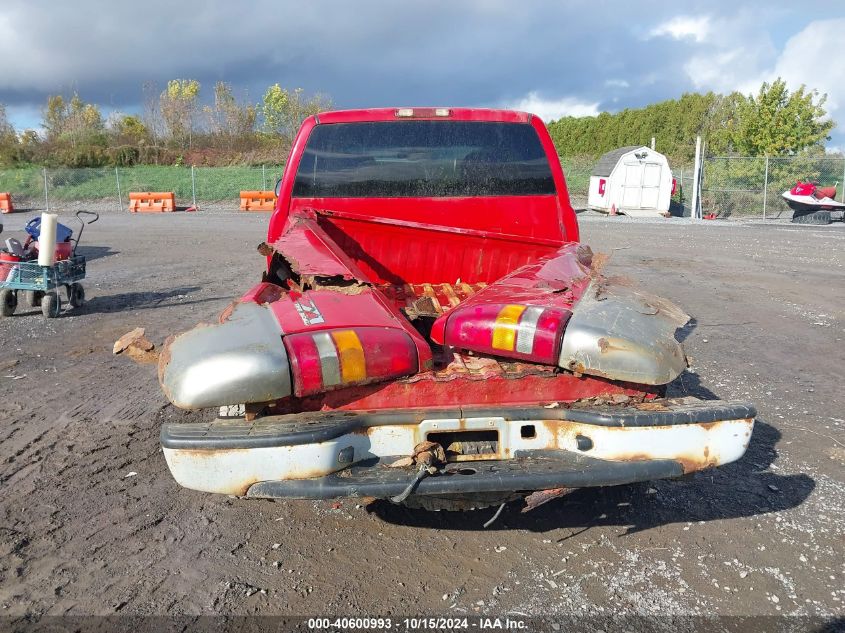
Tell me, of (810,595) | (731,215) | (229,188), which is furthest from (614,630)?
(229,188)

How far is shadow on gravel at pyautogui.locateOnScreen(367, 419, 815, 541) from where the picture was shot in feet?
10.7

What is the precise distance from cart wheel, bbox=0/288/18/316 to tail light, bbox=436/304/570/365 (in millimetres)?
6718

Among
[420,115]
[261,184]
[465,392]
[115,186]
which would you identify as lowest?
[465,392]

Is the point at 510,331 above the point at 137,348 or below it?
above

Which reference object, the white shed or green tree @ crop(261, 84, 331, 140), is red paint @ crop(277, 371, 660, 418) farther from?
green tree @ crop(261, 84, 331, 140)

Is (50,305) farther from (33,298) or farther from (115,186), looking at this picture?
(115,186)

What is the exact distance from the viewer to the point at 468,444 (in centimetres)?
275

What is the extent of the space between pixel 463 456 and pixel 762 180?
985 inches

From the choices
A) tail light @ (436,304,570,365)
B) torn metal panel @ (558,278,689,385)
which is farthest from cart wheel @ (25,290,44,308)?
torn metal panel @ (558,278,689,385)

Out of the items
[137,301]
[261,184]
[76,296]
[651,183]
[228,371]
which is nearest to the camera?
[228,371]

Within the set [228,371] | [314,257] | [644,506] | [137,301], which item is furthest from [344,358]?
[137,301]

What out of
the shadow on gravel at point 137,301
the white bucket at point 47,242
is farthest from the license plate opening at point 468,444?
the white bucket at point 47,242

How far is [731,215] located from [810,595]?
2458 cm

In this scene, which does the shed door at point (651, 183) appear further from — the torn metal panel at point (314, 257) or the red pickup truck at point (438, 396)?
the torn metal panel at point (314, 257)
